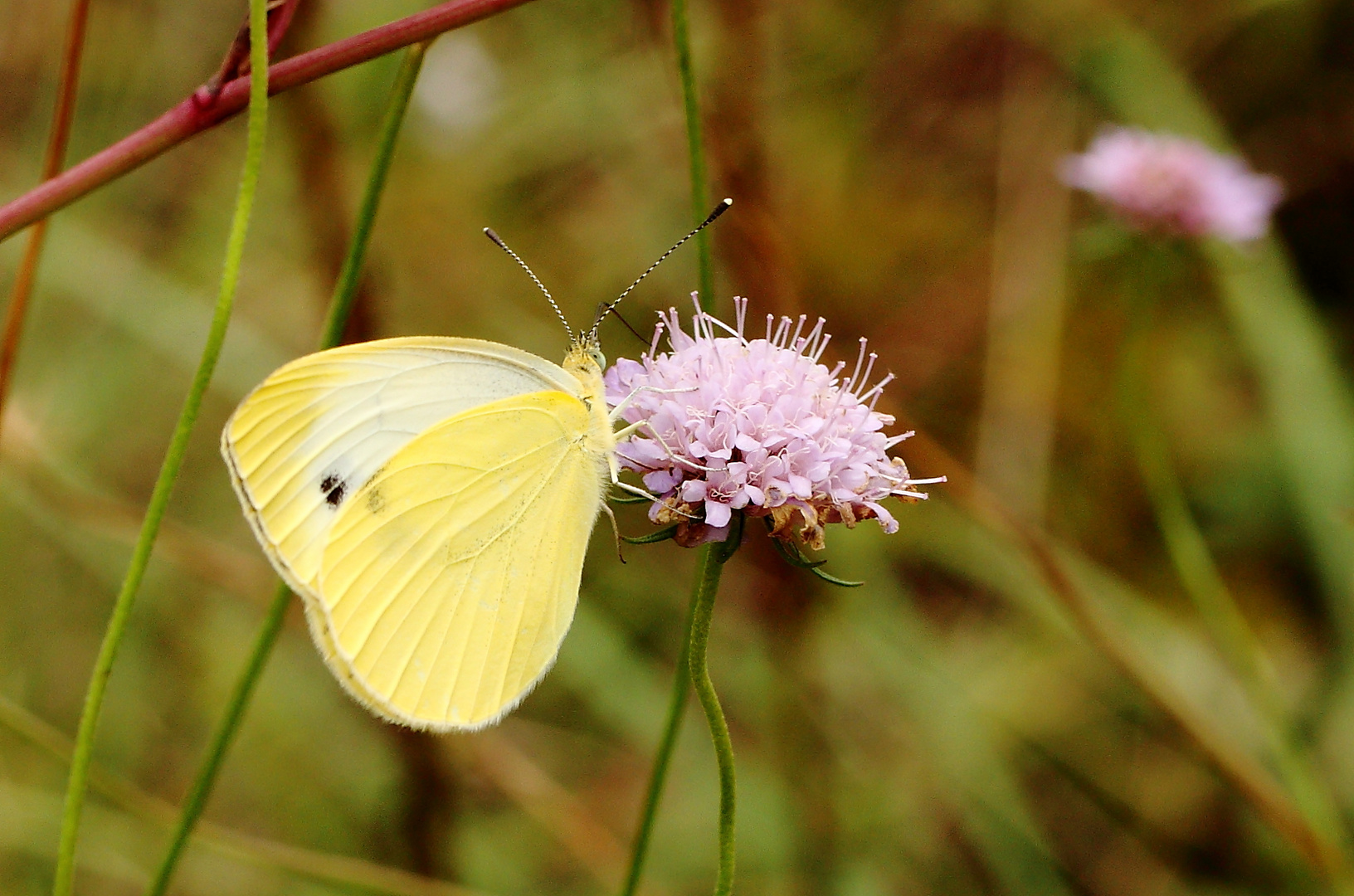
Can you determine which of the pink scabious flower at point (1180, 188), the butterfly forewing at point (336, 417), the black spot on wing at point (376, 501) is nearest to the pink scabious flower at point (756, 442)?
the butterfly forewing at point (336, 417)

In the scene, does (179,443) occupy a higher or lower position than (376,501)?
lower

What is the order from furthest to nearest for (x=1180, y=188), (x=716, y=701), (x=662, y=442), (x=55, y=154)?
1. (x=1180, y=188)
2. (x=662, y=442)
3. (x=55, y=154)
4. (x=716, y=701)

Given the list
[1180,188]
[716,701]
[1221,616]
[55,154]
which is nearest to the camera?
[716,701]

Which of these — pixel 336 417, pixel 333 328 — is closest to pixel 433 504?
pixel 336 417

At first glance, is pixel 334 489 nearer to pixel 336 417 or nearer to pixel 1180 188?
pixel 336 417

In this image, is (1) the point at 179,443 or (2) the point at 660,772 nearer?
(1) the point at 179,443

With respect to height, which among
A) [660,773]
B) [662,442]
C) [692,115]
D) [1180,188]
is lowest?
[660,773]

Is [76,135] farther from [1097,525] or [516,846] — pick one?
[1097,525]

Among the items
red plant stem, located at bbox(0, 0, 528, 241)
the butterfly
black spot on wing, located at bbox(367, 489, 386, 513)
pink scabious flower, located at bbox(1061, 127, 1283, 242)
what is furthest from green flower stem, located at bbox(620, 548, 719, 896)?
pink scabious flower, located at bbox(1061, 127, 1283, 242)
